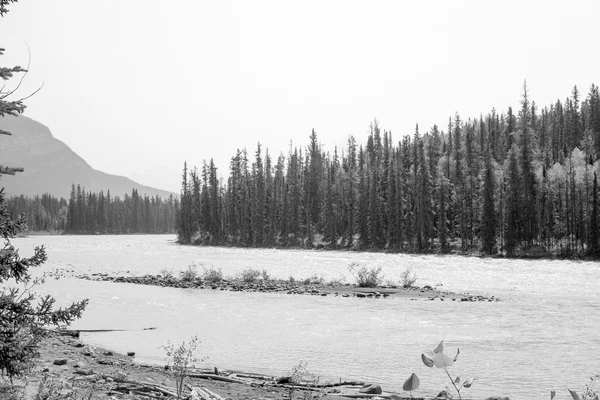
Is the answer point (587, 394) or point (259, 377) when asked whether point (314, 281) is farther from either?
point (587, 394)

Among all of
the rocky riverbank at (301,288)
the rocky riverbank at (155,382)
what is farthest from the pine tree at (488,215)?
the rocky riverbank at (155,382)

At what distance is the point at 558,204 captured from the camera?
7450 cm

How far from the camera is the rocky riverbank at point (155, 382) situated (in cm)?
965

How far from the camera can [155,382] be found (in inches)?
444

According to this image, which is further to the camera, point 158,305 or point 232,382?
point 158,305

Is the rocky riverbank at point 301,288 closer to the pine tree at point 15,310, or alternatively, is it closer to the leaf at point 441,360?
the pine tree at point 15,310

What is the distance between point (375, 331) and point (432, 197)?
75.0 metres

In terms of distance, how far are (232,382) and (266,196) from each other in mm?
110026

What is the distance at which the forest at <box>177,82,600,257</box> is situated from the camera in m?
71.8

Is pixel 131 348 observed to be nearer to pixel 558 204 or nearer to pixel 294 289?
pixel 294 289

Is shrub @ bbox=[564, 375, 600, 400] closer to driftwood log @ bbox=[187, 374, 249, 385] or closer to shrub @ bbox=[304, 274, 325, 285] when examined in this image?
driftwood log @ bbox=[187, 374, 249, 385]

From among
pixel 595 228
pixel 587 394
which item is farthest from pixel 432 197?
pixel 587 394

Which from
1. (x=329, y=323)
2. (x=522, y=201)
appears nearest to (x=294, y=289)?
(x=329, y=323)

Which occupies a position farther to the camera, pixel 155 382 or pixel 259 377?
pixel 259 377
